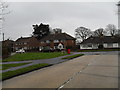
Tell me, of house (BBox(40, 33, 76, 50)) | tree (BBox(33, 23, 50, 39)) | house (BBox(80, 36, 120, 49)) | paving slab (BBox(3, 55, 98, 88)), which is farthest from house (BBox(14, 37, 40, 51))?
paving slab (BBox(3, 55, 98, 88))

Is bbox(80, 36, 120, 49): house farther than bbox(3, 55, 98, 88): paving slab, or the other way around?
bbox(80, 36, 120, 49): house

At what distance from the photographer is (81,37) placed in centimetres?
8538

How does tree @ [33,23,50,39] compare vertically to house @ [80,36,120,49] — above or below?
above

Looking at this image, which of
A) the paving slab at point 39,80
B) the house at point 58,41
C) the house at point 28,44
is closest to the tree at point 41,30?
the house at point 28,44

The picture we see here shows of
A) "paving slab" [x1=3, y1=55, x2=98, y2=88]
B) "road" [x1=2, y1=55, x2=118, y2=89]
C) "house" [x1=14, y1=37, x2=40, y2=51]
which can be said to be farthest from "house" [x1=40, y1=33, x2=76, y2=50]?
Answer: "paving slab" [x1=3, y1=55, x2=98, y2=88]

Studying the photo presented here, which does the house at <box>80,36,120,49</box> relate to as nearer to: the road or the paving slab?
the road

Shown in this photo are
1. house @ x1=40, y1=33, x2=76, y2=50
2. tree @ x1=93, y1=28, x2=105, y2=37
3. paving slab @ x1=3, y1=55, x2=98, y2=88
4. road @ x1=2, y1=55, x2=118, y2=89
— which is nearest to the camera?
road @ x1=2, y1=55, x2=118, y2=89

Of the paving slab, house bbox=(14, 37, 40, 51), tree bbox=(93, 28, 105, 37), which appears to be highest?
tree bbox=(93, 28, 105, 37)

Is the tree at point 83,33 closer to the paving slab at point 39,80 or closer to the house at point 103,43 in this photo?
the house at point 103,43

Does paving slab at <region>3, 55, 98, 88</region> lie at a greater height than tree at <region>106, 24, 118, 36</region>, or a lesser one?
lesser

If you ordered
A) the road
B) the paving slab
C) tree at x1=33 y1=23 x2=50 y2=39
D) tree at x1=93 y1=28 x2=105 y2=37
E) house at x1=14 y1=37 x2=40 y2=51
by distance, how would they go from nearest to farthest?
the road < the paving slab < house at x1=14 y1=37 x2=40 y2=51 < tree at x1=93 y1=28 x2=105 y2=37 < tree at x1=33 y1=23 x2=50 y2=39

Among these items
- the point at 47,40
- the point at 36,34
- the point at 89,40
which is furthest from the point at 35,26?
the point at 89,40

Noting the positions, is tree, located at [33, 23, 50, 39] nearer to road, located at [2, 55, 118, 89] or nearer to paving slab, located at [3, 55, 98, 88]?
road, located at [2, 55, 118, 89]

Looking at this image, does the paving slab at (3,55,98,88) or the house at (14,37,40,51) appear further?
the house at (14,37,40,51)
